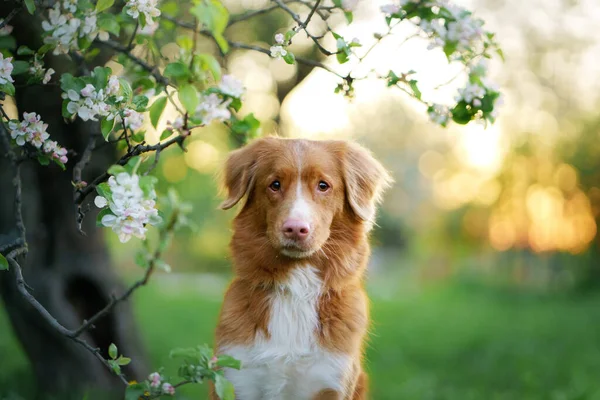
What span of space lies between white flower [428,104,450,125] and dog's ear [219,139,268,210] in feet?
3.38

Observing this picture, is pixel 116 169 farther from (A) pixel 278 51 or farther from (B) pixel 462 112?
(B) pixel 462 112

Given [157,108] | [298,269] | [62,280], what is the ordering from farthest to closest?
[62,280]
[298,269]
[157,108]

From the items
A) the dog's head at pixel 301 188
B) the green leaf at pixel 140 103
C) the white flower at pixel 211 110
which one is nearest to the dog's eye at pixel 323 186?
the dog's head at pixel 301 188

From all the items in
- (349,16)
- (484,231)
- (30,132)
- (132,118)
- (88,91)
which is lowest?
(484,231)

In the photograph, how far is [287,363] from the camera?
388 centimetres

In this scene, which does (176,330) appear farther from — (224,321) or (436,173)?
(436,173)

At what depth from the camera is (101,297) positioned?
6777 millimetres

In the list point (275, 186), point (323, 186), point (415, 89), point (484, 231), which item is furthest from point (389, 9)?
point (484, 231)

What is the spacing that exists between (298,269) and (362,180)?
2.37 ft

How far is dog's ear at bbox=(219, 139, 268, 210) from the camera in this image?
4285 millimetres

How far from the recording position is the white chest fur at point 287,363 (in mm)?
3873

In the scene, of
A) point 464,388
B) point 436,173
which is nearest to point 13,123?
point 464,388

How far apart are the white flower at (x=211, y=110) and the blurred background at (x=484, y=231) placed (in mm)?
684

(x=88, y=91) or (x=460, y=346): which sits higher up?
(x=88, y=91)
